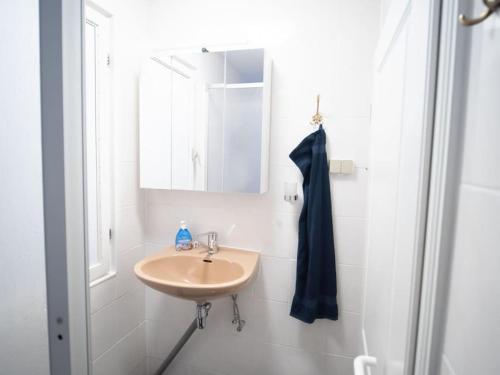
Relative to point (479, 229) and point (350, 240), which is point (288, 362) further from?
point (479, 229)

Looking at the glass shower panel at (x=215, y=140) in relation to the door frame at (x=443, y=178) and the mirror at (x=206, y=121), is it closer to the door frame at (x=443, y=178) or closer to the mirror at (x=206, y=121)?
the mirror at (x=206, y=121)

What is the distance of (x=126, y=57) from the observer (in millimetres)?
1344

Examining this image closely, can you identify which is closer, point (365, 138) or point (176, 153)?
point (365, 138)

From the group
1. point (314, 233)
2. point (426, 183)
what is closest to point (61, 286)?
point (426, 183)

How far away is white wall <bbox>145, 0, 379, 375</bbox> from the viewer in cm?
123

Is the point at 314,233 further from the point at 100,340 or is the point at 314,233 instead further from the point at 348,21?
the point at 100,340

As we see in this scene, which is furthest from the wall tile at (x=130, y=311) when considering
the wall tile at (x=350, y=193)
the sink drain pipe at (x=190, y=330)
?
the wall tile at (x=350, y=193)

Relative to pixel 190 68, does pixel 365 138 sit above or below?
below

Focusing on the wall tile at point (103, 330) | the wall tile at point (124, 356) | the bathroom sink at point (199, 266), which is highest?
the bathroom sink at point (199, 266)

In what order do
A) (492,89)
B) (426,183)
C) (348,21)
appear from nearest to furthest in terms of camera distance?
(492,89) < (426,183) < (348,21)

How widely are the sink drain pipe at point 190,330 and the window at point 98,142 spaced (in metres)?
0.55

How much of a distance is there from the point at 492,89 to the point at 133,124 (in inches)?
59.7

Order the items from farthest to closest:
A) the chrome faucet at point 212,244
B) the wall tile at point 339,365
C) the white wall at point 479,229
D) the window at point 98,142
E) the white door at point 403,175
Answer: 1. the chrome faucet at point 212,244
2. the wall tile at point 339,365
3. the window at point 98,142
4. the white door at point 403,175
5. the white wall at point 479,229

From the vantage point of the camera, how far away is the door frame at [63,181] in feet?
1.18
